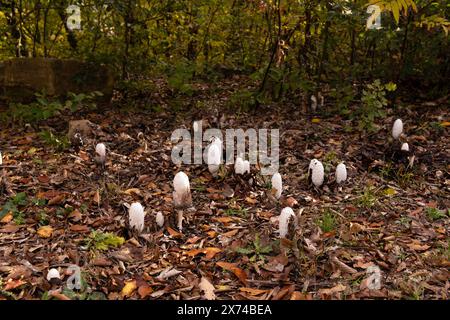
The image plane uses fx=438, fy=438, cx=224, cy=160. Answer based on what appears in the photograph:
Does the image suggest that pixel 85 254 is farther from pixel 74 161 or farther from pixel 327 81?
pixel 327 81

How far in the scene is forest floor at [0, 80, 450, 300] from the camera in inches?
103

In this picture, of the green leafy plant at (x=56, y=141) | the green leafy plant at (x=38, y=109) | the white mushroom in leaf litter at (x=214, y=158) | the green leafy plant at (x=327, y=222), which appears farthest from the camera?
the green leafy plant at (x=38, y=109)

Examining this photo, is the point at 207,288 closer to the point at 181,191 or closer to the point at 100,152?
the point at 181,191

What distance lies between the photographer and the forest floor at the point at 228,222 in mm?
2609

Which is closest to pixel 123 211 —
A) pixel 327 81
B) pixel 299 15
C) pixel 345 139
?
pixel 345 139

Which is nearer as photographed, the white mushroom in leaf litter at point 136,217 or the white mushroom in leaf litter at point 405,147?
the white mushroom in leaf litter at point 136,217

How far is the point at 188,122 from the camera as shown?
5.68 meters

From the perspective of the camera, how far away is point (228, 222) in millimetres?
3422

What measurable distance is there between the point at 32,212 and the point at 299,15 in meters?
3.90

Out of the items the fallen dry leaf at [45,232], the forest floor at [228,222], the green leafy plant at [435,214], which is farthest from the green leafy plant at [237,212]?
the green leafy plant at [435,214]

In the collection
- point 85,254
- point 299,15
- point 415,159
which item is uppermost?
point 299,15

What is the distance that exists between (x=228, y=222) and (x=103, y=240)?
957 millimetres

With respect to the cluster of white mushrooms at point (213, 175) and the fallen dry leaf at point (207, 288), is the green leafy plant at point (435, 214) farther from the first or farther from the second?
the fallen dry leaf at point (207, 288)

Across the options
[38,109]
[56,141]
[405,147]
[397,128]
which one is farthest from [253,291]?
[38,109]
